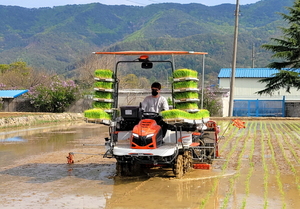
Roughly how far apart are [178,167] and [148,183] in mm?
758

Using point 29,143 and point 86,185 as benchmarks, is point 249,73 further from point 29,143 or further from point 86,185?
point 86,185

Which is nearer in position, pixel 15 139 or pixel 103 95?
pixel 103 95

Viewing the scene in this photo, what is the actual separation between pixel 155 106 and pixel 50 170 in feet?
10.4

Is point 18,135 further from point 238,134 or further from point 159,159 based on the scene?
point 159,159

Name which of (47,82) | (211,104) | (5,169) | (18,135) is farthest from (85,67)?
(5,169)

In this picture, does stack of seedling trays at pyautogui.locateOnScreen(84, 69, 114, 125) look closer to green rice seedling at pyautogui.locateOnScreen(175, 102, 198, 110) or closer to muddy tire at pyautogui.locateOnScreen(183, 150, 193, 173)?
green rice seedling at pyautogui.locateOnScreen(175, 102, 198, 110)

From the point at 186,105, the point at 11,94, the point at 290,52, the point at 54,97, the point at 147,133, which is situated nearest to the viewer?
the point at 147,133

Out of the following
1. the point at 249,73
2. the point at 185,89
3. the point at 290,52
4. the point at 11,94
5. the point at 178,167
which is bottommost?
the point at 178,167

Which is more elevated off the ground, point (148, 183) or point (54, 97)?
point (54, 97)

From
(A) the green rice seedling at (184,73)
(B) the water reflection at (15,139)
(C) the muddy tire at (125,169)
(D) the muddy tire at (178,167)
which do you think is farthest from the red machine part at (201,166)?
(B) the water reflection at (15,139)

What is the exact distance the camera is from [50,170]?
12.6 m

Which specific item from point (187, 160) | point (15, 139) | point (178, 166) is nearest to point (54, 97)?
point (15, 139)

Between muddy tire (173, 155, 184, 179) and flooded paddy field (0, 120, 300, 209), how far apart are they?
136mm

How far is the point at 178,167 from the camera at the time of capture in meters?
11.0
